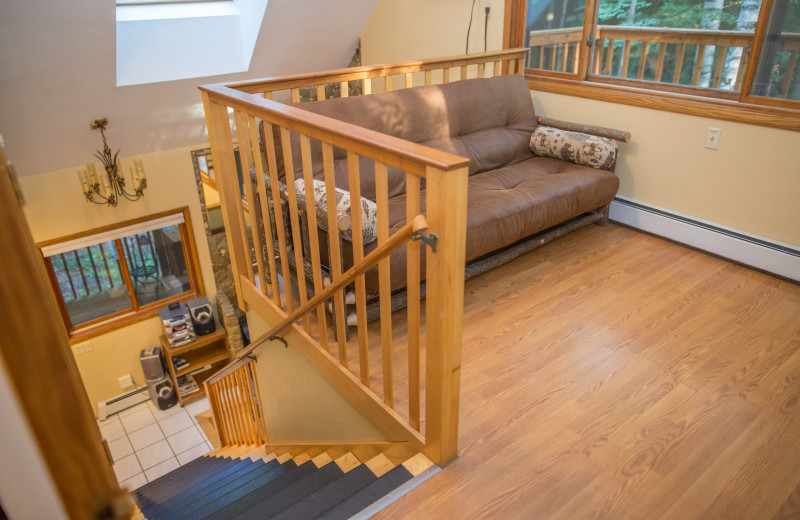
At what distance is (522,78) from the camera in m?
3.62

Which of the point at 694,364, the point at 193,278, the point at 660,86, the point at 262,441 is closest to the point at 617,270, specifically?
the point at 694,364

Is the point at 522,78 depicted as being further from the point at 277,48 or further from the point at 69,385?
the point at 69,385

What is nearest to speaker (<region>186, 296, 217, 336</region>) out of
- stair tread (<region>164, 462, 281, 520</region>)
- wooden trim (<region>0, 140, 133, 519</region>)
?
stair tread (<region>164, 462, 281, 520</region>)

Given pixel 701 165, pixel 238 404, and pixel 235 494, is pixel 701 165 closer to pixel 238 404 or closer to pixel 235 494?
pixel 235 494

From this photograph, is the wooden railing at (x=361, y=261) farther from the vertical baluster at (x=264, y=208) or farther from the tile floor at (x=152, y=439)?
the tile floor at (x=152, y=439)

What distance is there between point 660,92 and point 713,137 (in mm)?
426

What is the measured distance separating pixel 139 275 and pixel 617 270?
4813 millimetres

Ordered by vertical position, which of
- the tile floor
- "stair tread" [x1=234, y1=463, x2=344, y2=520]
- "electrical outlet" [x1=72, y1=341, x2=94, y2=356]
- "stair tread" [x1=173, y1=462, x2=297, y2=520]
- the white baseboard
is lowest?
the tile floor

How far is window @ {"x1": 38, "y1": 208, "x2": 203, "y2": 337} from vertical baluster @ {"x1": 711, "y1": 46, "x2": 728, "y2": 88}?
184 inches

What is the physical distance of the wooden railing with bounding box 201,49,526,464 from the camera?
4.85ft

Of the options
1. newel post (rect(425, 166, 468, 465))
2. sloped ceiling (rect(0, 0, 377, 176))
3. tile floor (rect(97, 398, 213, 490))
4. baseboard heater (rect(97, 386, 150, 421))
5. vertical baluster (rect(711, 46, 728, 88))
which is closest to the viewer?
newel post (rect(425, 166, 468, 465))

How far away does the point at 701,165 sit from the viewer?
307cm

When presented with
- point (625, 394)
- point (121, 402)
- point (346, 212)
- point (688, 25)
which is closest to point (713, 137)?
point (688, 25)

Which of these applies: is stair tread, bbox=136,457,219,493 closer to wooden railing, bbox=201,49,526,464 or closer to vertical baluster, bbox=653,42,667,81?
wooden railing, bbox=201,49,526,464
